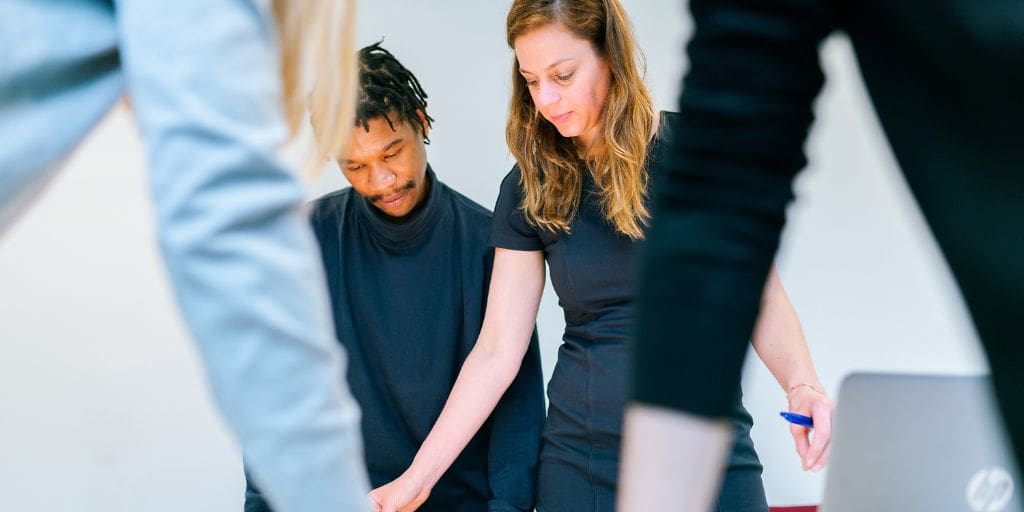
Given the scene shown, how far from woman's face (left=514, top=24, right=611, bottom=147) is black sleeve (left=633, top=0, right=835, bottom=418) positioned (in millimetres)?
1297

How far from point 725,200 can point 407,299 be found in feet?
5.08

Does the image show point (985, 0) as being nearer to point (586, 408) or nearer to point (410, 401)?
point (586, 408)

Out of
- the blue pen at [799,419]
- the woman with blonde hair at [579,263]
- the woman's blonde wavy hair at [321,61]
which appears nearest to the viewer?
the woman's blonde wavy hair at [321,61]

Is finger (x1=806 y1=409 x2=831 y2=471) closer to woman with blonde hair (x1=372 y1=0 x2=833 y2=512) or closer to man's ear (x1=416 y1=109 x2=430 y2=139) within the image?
woman with blonde hair (x1=372 y1=0 x2=833 y2=512)

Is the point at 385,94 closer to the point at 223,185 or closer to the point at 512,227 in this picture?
the point at 512,227

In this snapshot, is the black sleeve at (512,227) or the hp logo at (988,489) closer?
the hp logo at (988,489)

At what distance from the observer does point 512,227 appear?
1.90 metres

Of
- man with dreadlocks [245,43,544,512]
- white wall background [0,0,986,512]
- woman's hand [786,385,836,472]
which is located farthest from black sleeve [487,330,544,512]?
white wall background [0,0,986,512]

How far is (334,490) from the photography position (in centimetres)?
59

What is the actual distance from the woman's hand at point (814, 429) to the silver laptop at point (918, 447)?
0.56m

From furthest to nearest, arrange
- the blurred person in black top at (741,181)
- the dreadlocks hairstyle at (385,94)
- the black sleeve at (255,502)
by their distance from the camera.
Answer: the dreadlocks hairstyle at (385,94) → the black sleeve at (255,502) → the blurred person in black top at (741,181)

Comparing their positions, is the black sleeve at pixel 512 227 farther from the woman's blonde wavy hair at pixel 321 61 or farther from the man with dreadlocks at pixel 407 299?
the woman's blonde wavy hair at pixel 321 61

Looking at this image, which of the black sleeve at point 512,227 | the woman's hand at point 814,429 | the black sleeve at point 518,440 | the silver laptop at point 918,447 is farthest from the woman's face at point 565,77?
the silver laptop at point 918,447

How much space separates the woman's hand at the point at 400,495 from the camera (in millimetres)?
1821
